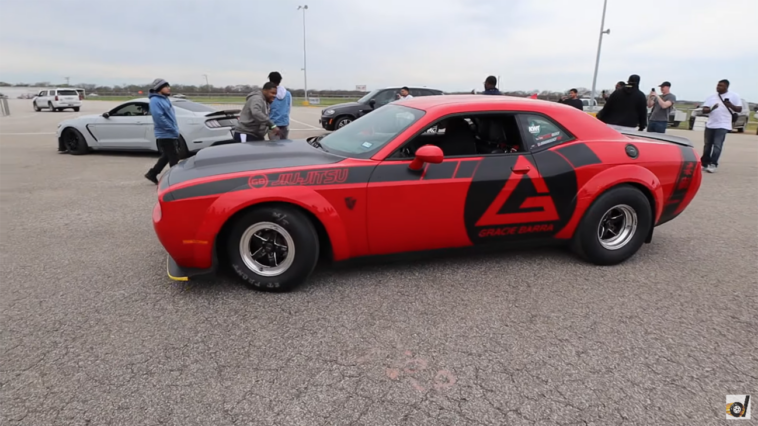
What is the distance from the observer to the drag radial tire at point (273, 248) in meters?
3.13

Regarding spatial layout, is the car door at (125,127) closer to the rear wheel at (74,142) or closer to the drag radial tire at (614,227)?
the rear wheel at (74,142)

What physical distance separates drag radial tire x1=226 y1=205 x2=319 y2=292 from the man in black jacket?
6.57 m

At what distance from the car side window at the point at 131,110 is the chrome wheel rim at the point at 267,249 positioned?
7790mm

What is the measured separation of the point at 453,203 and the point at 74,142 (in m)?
9.90

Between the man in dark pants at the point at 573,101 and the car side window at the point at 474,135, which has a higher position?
the man in dark pants at the point at 573,101

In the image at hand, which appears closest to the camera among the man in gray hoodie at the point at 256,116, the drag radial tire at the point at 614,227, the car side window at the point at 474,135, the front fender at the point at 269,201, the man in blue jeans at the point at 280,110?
the front fender at the point at 269,201

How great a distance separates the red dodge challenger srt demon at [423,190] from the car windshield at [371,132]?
0.02 m

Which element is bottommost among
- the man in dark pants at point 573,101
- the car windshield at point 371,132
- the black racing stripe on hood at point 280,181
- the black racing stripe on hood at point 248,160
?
the black racing stripe on hood at point 280,181

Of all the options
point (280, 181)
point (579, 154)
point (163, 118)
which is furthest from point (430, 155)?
point (163, 118)

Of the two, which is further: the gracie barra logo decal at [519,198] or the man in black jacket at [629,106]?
the man in black jacket at [629,106]

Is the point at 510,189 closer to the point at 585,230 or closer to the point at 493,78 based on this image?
the point at 585,230

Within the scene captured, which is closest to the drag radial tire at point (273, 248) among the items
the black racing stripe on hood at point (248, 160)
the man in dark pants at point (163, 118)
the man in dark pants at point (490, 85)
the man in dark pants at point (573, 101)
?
the black racing stripe on hood at point (248, 160)

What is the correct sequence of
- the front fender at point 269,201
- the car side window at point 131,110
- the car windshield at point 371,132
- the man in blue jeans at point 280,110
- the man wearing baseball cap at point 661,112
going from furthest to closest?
the car side window at point 131,110 → the man wearing baseball cap at point 661,112 → the man in blue jeans at point 280,110 → the car windshield at point 371,132 → the front fender at point 269,201

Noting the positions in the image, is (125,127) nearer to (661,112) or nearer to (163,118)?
(163,118)
